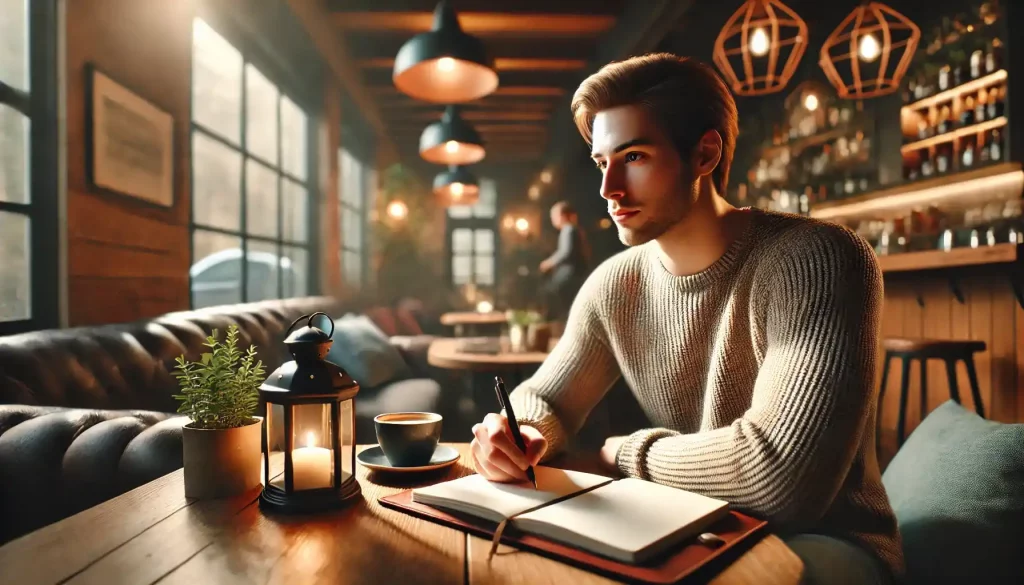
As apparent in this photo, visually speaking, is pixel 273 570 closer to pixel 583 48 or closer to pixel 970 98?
pixel 970 98

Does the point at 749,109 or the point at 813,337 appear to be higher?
the point at 749,109

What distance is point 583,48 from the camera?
18.2ft

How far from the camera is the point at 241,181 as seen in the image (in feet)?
12.9

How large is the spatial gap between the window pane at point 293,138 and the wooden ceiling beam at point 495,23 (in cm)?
80

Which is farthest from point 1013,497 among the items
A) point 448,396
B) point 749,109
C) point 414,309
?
point 414,309

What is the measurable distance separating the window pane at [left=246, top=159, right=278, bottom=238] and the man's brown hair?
11.1ft

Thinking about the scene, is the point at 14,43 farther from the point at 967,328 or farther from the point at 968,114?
the point at 968,114

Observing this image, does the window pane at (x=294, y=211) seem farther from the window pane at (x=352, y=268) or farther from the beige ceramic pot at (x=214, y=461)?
the beige ceramic pot at (x=214, y=461)

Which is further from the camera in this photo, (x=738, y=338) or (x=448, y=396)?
(x=448, y=396)

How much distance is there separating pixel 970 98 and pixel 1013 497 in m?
4.22

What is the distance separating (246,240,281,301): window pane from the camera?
4.14m

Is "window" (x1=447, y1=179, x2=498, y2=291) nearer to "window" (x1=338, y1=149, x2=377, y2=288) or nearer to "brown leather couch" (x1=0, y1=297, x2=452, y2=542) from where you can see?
"window" (x1=338, y1=149, x2=377, y2=288)

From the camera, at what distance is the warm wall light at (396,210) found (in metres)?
7.60

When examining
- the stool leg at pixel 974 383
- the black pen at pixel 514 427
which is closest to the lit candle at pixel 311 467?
the black pen at pixel 514 427
